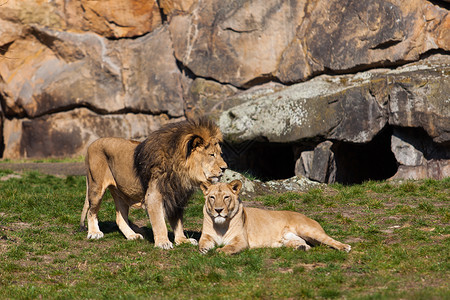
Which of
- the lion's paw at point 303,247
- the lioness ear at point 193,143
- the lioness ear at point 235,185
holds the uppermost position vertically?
the lioness ear at point 193,143

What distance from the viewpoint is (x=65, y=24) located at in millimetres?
21359

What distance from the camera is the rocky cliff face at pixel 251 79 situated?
1514 cm

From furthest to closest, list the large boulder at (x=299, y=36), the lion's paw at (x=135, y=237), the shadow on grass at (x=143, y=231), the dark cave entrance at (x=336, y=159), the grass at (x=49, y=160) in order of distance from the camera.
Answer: the grass at (x=49, y=160)
the dark cave entrance at (x=336, y=159)
the large boulder at (x=299, y=36)
the shadow on grass at (x=143, y=231)
the lion's paw at (x=135, y=237)

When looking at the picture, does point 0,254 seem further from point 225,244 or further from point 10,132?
point 10,132

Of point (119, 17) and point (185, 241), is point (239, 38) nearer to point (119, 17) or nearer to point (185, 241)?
point (119, 17)

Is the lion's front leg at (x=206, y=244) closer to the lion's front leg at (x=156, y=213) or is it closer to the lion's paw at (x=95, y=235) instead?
the lion's front leg at (x=156, y=213)

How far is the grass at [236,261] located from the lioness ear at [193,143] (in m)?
1.39

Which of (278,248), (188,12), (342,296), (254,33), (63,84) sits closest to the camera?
(342,296)

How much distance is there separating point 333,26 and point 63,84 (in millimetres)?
9342

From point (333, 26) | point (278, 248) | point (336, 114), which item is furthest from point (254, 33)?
point (278, 248)

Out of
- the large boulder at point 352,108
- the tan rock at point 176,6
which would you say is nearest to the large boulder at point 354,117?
the large boulder at point 352,108

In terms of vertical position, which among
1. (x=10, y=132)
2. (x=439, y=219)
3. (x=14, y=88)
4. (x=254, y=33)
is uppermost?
(x=254, y=33)

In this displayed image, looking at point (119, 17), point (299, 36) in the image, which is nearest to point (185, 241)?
point (299, 36)

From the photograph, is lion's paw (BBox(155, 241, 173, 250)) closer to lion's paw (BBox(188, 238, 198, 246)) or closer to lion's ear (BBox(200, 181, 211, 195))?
lion's paw (BBox(188, 238, 198, 246))
